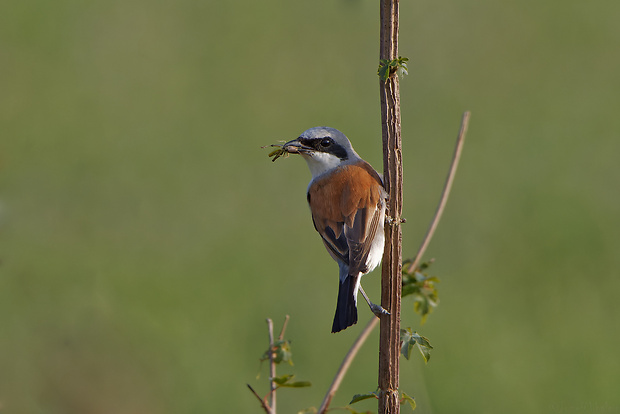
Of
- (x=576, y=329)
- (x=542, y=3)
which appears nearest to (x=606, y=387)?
(x=576, y=329)

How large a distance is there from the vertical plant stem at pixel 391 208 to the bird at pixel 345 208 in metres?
0.38

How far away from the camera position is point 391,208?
228 cm

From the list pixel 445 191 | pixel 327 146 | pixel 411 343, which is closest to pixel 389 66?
pixel 445 191

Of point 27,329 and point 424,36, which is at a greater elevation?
point 424,36

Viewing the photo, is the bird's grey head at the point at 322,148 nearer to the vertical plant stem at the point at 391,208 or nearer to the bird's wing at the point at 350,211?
the bird's wing at the point at 350,211

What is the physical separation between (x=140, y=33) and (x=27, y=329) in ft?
16.4

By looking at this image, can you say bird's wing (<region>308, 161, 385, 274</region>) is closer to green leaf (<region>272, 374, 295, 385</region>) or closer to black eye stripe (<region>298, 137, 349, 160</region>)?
black eye stripe (<region>298, 137, 349, 160</region>)

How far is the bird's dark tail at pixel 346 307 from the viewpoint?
2.57m

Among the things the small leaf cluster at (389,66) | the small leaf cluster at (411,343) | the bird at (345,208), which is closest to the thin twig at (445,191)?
the bird at (345,208)

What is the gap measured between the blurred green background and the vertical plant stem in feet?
5.34

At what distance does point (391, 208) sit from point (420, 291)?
56 cm

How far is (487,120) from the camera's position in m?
7.68

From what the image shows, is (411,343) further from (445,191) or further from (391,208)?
(445,191)

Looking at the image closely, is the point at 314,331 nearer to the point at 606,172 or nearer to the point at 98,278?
the point at 98,278
